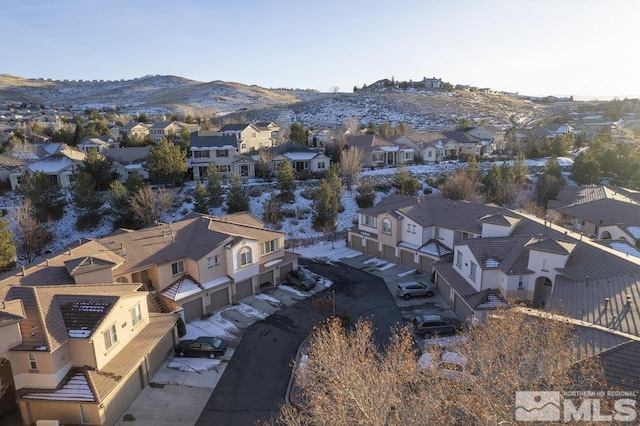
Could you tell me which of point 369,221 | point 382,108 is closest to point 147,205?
point 369,221

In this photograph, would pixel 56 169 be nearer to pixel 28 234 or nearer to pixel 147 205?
pixel 28 234

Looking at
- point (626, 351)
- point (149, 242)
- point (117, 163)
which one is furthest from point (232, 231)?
point (117, 163)

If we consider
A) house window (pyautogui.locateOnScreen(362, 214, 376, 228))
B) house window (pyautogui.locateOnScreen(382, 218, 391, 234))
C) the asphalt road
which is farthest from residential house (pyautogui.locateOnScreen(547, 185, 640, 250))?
house window (pyautogui.locateOnScreen(362, 214, 376, 228))

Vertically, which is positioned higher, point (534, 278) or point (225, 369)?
point (534, 278)

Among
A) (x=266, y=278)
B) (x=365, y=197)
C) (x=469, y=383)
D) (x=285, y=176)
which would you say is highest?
(x=285, y=176)

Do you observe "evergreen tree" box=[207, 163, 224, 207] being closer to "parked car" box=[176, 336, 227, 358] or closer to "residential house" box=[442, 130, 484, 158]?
"parked car" box=[176, 336, 227, 358]

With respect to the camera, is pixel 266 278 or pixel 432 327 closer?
pixel 432 327

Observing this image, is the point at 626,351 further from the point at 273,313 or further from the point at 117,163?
the point at 117,163
